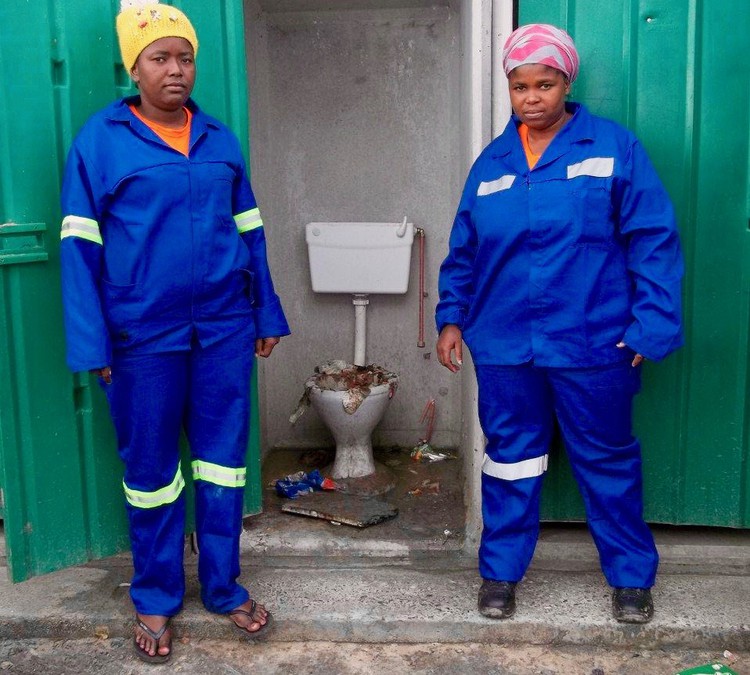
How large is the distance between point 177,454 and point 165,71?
1.11 metres

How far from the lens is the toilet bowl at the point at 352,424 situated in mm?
4262

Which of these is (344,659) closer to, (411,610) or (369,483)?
(411,610)

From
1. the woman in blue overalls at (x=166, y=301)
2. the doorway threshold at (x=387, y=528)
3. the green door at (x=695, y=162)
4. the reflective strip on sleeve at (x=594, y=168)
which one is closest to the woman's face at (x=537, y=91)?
the reflective strip on sleeve at (x=594, y=168)

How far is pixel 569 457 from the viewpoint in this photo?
2900 millimetres

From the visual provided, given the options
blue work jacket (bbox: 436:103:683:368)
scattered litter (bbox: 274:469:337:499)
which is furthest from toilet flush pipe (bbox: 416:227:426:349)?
blue work jacket (bbox: 436:103:683:368)

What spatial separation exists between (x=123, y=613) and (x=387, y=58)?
282cm

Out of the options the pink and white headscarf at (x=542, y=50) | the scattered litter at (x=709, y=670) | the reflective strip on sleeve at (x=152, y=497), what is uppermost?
the pink and white headscarf at (x=542, y=50)

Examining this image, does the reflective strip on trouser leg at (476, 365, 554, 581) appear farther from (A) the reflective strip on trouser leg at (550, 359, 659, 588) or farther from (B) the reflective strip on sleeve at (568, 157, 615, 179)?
(B) the reflective strip on sleeve at (568, 157, 615, 179)

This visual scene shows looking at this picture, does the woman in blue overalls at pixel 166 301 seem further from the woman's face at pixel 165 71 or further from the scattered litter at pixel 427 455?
the scattered litter at pixel 427 455

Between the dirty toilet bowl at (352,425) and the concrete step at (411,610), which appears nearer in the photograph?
the concrete step at (411,610)

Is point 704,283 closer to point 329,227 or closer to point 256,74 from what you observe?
point 329,227

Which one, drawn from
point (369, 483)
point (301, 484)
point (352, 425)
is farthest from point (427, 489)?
point (301, 484)

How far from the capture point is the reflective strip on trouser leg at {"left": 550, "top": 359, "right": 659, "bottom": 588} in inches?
109

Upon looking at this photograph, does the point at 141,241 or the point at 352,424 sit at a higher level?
the point at 141,241
